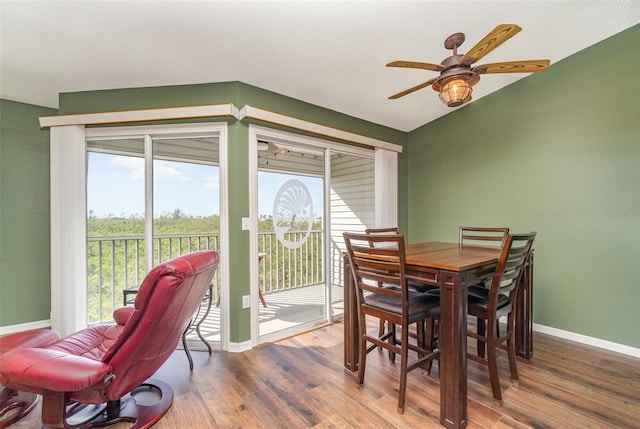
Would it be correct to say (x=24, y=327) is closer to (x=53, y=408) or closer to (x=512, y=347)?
(x=53, y=408)

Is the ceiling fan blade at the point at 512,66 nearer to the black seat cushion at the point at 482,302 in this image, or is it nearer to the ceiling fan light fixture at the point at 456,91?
the ceiling fan light fixture at the point at 456,91

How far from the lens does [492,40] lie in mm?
1550

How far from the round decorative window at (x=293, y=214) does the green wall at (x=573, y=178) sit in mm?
2072

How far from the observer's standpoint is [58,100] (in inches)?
107

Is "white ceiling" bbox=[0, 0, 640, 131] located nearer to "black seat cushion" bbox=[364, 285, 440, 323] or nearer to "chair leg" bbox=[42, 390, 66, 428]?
"black seat cushion" bbox=[364, 285, 440, 323]

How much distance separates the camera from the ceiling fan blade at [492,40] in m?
1.44

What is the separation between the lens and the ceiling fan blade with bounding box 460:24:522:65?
1.44 meters

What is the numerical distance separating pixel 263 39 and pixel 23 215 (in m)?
3.03

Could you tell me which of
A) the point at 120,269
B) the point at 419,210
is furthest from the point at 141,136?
the point at 419,210

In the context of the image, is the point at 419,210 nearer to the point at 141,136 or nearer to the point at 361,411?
the point at 361,411

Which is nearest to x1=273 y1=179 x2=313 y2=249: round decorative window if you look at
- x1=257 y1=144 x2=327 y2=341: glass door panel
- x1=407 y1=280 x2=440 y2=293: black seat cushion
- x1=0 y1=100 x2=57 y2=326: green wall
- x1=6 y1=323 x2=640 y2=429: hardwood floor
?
x1=257 y1=144 x2=327 y2=341: glass door panel

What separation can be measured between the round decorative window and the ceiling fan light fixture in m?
1.67

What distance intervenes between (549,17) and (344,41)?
165 cm

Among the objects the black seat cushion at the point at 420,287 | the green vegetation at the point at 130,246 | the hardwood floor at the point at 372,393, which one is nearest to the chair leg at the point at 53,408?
the hardwood floor at the point at 372,393
